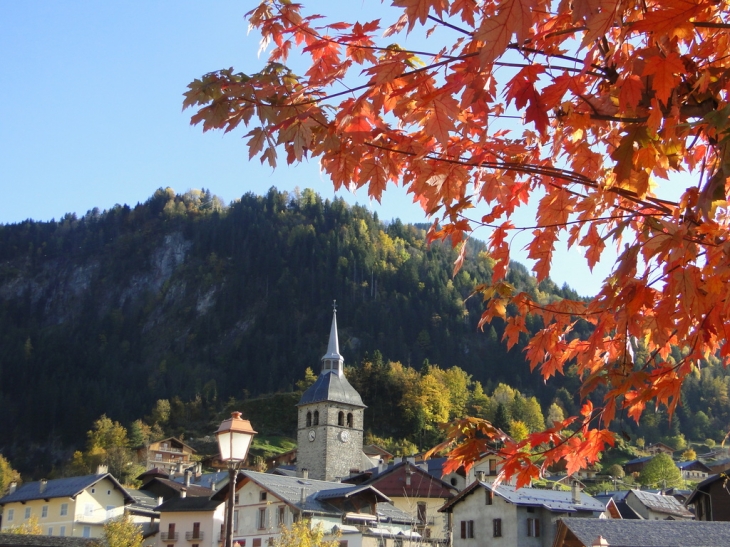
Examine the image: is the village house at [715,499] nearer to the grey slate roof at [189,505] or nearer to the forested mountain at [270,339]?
the grey slate roof at [189,505]

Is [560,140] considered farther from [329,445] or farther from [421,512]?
[329,445]

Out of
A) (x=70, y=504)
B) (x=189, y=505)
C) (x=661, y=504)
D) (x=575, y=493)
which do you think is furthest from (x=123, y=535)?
(x=661, y=504)

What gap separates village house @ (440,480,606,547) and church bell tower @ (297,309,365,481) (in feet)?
119

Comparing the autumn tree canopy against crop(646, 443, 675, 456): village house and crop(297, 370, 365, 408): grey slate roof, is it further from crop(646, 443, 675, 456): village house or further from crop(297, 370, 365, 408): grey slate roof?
crop(646, 443, 675, 456): village house

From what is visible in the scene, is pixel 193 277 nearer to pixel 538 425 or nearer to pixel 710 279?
pixel 538 425

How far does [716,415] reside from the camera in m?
137

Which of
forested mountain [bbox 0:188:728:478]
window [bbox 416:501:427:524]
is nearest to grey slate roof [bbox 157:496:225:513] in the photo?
window [bbox 416:501:427:524]

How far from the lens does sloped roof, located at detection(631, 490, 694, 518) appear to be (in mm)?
52188

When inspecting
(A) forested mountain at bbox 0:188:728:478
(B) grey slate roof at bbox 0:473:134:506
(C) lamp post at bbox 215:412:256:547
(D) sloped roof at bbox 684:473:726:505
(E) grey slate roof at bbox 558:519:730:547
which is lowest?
(E) grey slate roof at bbox 558:519:730:547

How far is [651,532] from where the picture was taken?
22688mm

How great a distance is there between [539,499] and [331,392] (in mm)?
41606

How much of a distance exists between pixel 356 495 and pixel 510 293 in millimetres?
37313

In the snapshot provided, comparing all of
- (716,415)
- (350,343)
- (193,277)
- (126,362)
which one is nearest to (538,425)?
(716,415)

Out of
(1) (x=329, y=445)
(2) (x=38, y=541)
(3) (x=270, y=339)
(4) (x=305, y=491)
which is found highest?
(3) (x=270, y=339)
